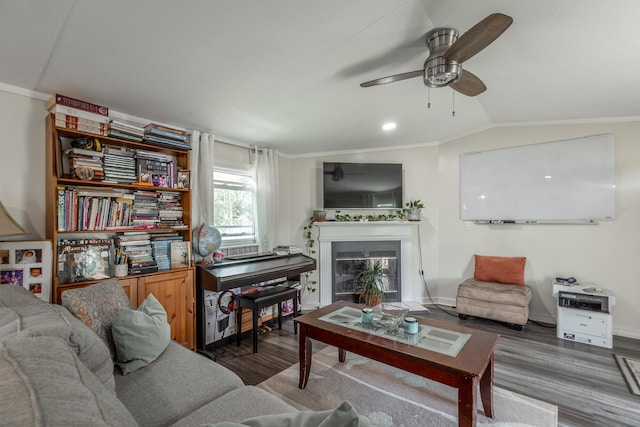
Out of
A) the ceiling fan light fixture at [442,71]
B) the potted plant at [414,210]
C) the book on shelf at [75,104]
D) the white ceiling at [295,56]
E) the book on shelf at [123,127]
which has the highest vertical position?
the white ceiling at [295,56]

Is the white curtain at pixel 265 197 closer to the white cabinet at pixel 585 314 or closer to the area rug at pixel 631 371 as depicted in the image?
the white cabinet at pixel 585 314

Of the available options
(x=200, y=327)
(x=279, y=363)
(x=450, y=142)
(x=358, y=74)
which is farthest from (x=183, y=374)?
(x=450, y=142)

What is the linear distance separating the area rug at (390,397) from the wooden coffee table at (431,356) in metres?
0.14

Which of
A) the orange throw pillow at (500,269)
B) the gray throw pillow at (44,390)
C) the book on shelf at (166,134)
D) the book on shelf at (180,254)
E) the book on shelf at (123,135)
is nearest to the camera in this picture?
the gray throw pillow at (44,390)

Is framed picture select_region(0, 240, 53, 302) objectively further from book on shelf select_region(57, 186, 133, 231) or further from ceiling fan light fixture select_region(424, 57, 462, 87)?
ceiling fan light fixture select_region(424, 57, 462, 87)

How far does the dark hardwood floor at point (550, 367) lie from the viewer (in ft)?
6.55

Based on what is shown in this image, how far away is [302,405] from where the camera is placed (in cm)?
204

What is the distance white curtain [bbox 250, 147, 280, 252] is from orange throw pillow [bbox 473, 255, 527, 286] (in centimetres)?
289

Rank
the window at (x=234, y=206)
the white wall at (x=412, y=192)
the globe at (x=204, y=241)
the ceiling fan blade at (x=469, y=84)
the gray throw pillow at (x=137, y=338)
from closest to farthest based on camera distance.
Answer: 1. the gray throw pillow at (x=137, y=338)
2. the ceiling fan blade at (x=469, y=84)
3. the globe at (x=204, y=241)
4. the window at (x=234, y=206)
5. the white wall at (x=412, y=192)

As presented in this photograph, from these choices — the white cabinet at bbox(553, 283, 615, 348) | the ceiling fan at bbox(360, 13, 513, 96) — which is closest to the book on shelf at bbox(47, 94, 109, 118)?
the ceiling fan at bbox(360, 13, 513, 96)

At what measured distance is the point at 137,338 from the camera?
1712 millimetres

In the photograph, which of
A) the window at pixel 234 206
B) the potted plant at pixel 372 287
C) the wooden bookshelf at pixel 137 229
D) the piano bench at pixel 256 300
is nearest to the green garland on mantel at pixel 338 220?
the potted plant at pixel 372 287

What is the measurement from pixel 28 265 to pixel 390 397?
2.78 meters

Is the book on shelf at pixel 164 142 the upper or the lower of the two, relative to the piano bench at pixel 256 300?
upper
